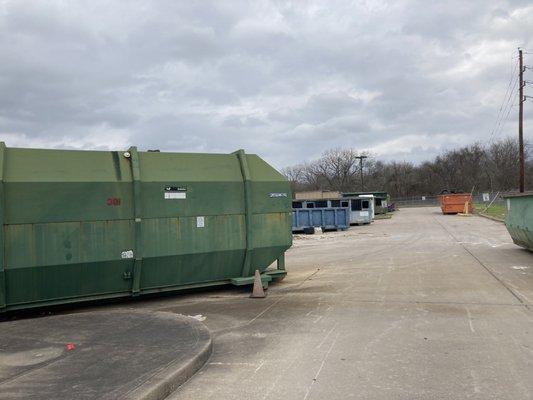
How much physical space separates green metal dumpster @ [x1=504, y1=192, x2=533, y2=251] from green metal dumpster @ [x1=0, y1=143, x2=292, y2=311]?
8263 millimetres

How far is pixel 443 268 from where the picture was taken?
522 inches

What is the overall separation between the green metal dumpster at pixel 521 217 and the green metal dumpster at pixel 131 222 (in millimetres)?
8263

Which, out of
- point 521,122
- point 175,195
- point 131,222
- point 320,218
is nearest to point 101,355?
point 131,222

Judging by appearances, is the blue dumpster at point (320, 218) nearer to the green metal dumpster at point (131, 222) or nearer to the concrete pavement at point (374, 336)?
the concrete pavement at point (374, 336)

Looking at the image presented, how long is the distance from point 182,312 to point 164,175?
8.48 ft

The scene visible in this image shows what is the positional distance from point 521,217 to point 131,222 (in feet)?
40.7

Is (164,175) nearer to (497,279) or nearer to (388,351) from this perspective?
(388,351)

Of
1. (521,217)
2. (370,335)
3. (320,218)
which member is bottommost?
(370,335)

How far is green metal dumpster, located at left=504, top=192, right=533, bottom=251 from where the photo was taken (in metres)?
14.7

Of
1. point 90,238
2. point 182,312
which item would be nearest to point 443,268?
point 182,312

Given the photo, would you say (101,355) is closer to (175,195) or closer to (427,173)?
(175,195)

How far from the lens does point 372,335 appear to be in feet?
21.7

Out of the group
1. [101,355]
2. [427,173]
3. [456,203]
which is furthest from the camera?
[427,173]

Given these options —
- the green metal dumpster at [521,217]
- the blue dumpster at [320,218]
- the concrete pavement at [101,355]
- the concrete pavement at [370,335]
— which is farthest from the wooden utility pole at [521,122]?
the concrete pavement at [101,355]
